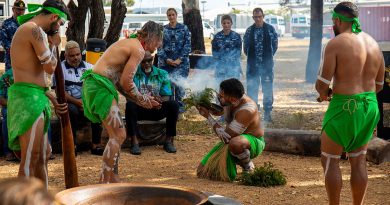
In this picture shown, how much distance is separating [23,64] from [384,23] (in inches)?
1496

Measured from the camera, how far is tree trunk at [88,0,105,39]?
527 inches

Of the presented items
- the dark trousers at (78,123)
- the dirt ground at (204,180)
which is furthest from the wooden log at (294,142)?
the dark trousers at (78,123)

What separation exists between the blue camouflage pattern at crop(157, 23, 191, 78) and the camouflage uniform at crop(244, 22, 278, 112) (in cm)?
103

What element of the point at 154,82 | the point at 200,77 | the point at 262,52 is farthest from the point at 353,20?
the point at 200,77

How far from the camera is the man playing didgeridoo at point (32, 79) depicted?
5.57m

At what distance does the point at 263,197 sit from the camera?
666cm

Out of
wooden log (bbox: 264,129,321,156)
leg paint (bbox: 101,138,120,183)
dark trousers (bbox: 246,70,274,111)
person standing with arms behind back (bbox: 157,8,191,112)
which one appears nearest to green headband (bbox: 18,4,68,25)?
leg paint (bbox: 101,138,120,183)

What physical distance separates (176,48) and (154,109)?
2410mm

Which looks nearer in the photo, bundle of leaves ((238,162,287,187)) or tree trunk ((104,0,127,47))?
bundle of leaves ((238,162,287,187))

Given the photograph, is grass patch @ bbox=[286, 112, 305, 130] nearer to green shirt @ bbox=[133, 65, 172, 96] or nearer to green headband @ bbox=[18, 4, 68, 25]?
green shirt @ bbox=[133, 65, 172, 96]

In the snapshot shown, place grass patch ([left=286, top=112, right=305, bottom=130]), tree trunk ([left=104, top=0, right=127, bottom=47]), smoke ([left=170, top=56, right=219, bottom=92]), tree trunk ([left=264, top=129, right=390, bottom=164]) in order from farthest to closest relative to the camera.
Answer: tree trunk ([left=104, top=0, right=127, bottom=47])
smoke ([left=170, top=56, right=219, bottom=92])
grass patch ([left=286, top=112, right=305, bottom=130])
tree trunk ([left=264, top=129, right=390, bottom=164])

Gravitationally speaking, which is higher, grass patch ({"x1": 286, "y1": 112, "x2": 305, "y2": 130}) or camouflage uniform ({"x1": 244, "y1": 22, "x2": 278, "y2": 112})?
camouflage uniform ({"x1": 244, "y1": 22, "x2": 278, "y2": 112})

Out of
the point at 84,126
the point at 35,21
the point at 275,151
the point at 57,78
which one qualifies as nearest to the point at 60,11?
the point at 35,21

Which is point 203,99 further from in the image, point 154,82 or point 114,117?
point 114,117
